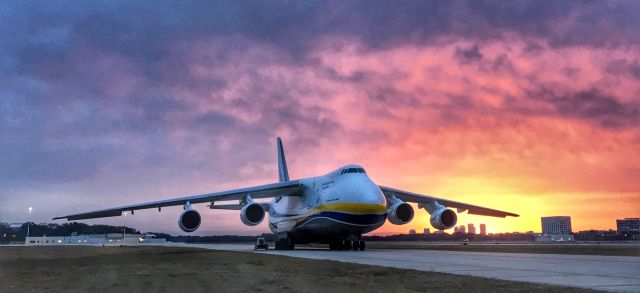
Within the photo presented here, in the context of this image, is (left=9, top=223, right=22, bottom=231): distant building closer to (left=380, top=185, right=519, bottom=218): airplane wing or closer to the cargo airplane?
the cargo airplane

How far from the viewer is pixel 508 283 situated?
9.57 m

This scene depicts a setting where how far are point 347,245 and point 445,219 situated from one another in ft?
20.2

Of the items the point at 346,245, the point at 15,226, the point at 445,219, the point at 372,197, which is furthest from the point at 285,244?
the point at 15,226

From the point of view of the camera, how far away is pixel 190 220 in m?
29.2

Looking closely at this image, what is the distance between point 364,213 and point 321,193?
12.5 feet

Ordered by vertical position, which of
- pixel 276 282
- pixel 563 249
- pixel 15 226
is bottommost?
pixel 563 249

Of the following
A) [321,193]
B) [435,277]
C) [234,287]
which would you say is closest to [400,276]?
[435,277]

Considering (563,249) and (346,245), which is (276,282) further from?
(563,249)

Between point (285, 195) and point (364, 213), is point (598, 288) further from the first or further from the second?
point (285, 195)

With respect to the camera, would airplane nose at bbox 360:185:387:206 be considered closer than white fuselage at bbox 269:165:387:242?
Yes

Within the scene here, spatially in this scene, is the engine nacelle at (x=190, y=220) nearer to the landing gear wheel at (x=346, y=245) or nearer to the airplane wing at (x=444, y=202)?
the landing gear wheel at (x=346, y=245)

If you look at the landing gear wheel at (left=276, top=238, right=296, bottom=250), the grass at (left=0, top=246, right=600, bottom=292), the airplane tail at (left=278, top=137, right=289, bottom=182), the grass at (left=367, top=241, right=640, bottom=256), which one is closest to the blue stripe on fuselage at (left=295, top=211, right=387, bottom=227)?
the grass at (left=367, top=241, right=640, bottom=256)

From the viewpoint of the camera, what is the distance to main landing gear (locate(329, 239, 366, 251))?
30.1 meters

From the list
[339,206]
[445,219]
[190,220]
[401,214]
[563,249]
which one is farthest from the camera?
[445,219]
